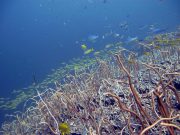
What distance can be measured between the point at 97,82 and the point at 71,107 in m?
1.42

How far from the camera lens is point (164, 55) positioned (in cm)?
704

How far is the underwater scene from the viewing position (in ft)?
10.9

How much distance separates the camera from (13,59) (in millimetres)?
38688

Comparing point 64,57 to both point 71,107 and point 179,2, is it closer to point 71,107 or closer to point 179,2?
point 179,2

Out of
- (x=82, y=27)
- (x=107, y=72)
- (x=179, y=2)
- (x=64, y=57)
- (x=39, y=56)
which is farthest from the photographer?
(x=82, y=27)

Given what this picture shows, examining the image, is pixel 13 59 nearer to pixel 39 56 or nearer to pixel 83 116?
pixel 39 56

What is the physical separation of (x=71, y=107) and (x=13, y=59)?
3553 centimetres

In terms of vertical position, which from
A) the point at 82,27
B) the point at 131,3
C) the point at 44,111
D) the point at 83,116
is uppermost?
the point at 131,3

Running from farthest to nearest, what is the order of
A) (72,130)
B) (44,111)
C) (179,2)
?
(179,2) → (44,111) → (72,130)

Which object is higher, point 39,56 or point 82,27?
point 82,27

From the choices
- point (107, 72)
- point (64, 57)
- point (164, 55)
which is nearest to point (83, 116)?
point (107, 72)

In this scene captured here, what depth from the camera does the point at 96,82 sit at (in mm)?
6340

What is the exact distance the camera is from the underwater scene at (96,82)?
3321 millimetres

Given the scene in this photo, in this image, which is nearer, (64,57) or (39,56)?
(64,57)
